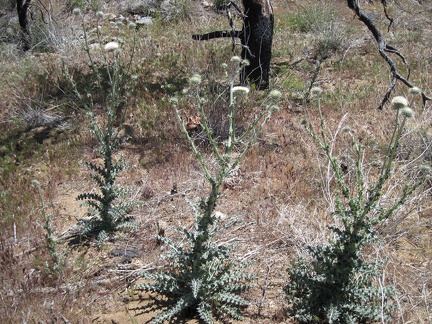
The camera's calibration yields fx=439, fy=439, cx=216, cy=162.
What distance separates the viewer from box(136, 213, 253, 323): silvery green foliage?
9.10 feet

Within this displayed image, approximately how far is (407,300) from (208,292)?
→ 4.46ft

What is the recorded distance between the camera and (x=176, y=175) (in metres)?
4.63

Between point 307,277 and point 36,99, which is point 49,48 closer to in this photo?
point 36,99

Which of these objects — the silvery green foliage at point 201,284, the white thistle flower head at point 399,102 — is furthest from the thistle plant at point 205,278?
the white thistle flower head at point 399,102

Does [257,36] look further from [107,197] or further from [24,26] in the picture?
[24,26]

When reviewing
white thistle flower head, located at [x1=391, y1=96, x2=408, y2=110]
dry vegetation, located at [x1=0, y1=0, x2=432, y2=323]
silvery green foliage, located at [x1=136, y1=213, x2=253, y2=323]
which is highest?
white thistle flower head, located at [x1=391, y1=96, x2=408, y2=110]

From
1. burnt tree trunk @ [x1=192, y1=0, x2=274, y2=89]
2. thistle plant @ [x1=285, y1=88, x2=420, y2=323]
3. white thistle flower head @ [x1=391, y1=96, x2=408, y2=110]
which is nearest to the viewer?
white thistle flower head @ [x1=391, y1=96, x2=408, y2=110]

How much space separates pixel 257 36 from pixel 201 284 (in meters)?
4.53

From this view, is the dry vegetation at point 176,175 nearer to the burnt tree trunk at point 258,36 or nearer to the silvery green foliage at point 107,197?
the silvery green foliage at point 107,197

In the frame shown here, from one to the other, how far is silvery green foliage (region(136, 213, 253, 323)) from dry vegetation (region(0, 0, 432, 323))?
0.66 feet

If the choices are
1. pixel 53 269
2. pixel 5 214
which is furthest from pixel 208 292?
pixel 5 214

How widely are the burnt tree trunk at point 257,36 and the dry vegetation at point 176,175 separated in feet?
1.23

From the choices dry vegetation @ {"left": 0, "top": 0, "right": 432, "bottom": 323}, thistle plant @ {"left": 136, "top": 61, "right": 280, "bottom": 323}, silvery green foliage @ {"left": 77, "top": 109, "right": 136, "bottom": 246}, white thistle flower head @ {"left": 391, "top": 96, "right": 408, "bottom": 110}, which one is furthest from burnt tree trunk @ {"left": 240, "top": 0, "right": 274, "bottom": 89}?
white thistle flower head @ {"left": 391, "top": 96, "right": 408, "bottom": 110}

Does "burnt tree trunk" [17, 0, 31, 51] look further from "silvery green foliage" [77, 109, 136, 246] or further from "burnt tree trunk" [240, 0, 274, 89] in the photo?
"silvery green foliage" [77, 109, 136, 246]
